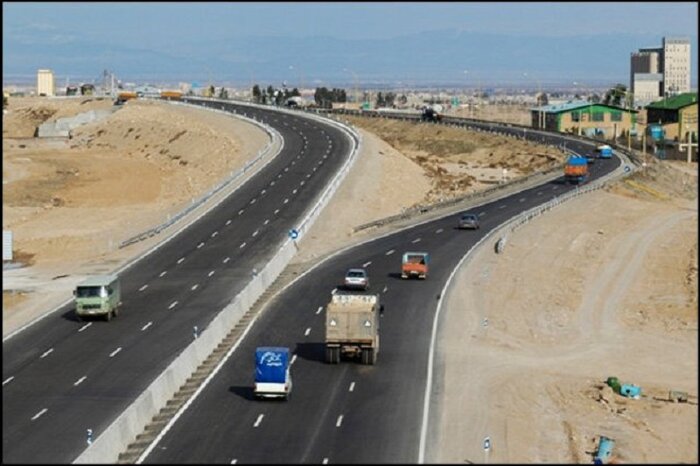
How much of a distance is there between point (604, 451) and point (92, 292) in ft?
99.4

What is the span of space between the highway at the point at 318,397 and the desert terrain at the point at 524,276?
4.90 feet

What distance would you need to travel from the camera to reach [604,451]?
4841 centimetres

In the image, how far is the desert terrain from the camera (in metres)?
52.9

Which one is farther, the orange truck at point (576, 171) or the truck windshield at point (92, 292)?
the orange truck at point (576, 171)

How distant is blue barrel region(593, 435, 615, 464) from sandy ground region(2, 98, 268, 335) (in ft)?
106

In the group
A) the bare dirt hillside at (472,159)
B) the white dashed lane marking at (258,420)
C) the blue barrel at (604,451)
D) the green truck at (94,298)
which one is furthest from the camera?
the bare dirt hillside at (472,159)

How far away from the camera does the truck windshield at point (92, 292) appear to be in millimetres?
68438

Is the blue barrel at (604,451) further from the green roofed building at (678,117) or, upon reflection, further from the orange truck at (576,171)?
the green roofed building at (678,117)

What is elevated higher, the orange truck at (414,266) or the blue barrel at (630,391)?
the orange truck at (414,266)

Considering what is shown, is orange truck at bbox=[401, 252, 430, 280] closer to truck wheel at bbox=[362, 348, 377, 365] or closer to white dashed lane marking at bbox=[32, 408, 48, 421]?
truck wheel at bbox=[362, 348, 377, 365]

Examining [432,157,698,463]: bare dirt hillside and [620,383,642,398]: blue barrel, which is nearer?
[432,157,698,463]: bare dirt hillside

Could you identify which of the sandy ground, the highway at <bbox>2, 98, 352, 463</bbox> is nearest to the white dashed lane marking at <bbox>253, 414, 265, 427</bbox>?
the highway at <bbox>2, 98, 352, 463</bbox>

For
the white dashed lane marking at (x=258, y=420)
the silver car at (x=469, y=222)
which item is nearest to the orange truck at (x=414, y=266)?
the silver car at (x=469, y=222)

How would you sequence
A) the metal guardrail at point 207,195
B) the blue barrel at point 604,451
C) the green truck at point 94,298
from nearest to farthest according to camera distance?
the blue barrel at point 604,451, the green truck at point 94,298, the metal guardrail at point 207,195
